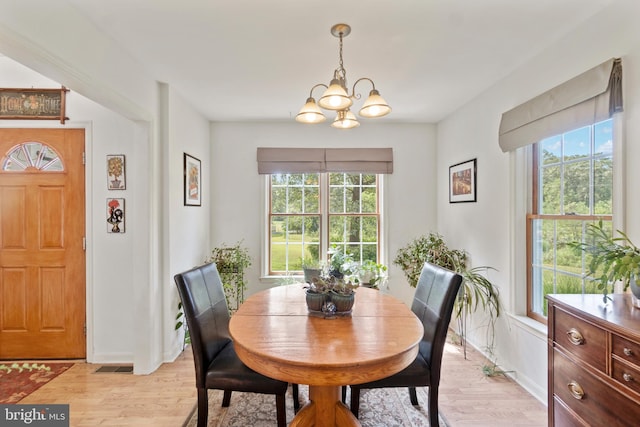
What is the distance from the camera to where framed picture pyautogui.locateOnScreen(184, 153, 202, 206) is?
3.18 meters

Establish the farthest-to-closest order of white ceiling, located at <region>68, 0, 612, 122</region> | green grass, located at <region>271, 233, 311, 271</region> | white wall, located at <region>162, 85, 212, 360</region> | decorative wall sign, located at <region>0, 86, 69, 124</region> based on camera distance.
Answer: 1. green grass, located at <region>271, 233, 311, 271</region>
2. white wall, located at <region>162, 85, 212, 360</region>
3. decorative wall sign, located at <region>0, 86, 69, 124</region>
4. white ceiling, located at <region>68, 0, 612, 122</region>

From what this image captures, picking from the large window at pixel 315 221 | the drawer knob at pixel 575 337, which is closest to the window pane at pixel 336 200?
the large window at pixel 315 221

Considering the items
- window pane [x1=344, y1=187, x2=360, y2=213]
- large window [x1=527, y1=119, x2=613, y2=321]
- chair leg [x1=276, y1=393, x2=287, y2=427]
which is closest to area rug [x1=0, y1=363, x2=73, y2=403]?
chair leg [x1=276, y1=393, x2=287, y2=427]

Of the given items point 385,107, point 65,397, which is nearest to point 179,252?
point 65,397

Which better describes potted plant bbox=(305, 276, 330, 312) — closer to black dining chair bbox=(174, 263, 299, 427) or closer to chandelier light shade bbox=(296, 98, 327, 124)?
black dining chair bbox=(174, 263, 299, 427)

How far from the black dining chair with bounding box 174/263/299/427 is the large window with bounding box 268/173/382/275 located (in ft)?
7.06

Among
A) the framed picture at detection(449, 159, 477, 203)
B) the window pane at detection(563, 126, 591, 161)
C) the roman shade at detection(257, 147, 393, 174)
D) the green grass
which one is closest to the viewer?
the window pane at detection(563, 126, 591, 161)

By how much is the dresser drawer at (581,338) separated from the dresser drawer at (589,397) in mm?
60

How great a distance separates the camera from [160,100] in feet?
9.25

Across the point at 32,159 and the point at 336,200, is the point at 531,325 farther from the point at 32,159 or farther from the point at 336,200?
the point at 32,159

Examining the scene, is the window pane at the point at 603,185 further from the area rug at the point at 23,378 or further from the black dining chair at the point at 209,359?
the area rug at the point at 23,378

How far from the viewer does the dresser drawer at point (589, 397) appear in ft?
3.82

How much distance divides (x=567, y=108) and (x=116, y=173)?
343 cm

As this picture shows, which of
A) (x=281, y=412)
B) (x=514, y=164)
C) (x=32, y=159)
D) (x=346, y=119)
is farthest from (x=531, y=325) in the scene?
(x=32, y=159)
